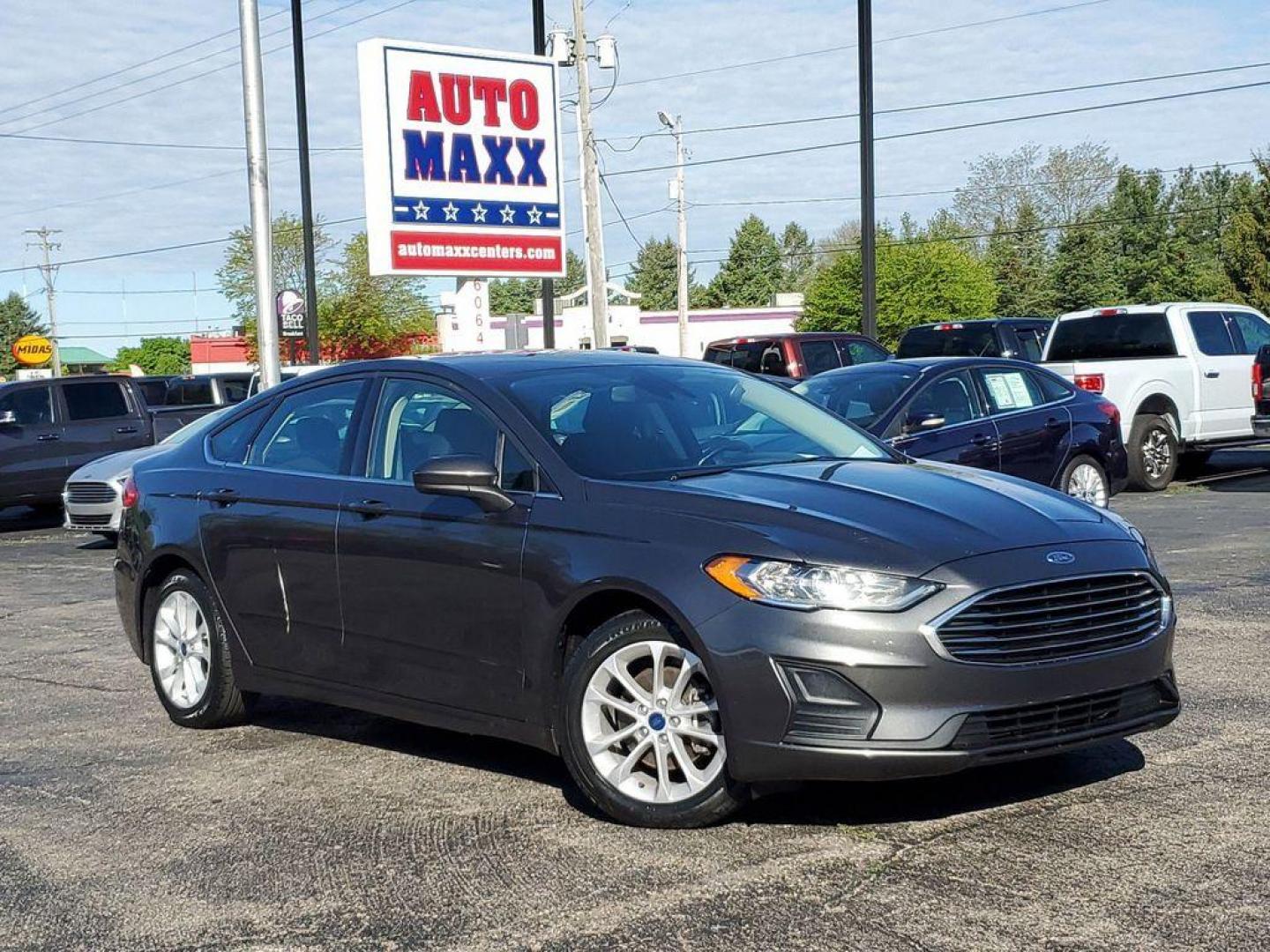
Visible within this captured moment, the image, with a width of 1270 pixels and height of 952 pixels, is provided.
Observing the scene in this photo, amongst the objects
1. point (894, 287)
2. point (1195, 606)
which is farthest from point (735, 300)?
point (1195, 606)

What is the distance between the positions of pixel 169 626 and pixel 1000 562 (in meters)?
4.01

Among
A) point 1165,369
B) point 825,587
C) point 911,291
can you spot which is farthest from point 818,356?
point 911,291

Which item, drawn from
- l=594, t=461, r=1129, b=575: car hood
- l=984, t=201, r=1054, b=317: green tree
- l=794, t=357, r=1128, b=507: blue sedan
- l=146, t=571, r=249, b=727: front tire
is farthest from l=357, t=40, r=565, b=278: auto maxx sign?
l=984, t=201, r=1054, b=317: green tree

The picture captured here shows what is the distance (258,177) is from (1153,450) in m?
10.6

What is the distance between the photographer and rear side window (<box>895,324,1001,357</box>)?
22.0 m

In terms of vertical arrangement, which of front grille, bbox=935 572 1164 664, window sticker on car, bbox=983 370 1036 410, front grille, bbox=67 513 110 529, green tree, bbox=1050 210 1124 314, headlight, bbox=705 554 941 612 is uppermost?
green tree, bbox=1050 210 1124 314

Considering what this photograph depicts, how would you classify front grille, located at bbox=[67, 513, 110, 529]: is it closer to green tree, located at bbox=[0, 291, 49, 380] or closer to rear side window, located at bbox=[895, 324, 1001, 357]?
rear side window, located at bbox=[895, 324, 1001, 357]

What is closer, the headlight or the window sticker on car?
the headlight

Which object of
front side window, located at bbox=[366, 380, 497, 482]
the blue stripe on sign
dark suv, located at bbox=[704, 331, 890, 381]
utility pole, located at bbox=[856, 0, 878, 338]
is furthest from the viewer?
utility pole, located at bbox=[856, 0, 878, 338]

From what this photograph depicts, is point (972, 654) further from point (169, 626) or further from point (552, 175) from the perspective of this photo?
point (552, 175)

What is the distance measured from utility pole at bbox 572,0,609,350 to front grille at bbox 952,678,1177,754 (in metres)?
24.0

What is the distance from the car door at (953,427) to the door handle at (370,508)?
713cm

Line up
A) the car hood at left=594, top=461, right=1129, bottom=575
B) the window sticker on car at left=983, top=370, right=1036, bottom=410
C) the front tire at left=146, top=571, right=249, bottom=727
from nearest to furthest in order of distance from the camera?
the car hood at left=594, top=461, right=1129, bottom=575 < the front tire at left=146, top=571, right=249, bottom=727 < the window sticker on car at left=983, top=370, right=1036, bottom=410

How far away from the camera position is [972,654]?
4.91 meters
